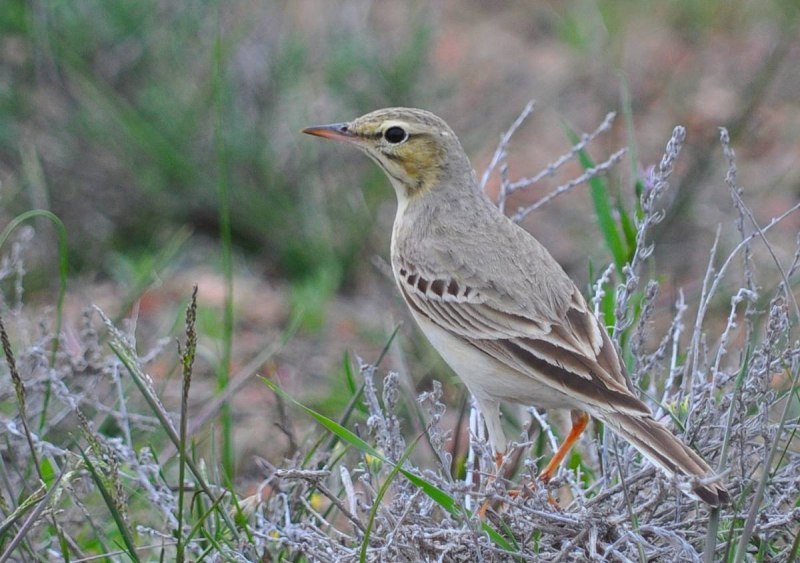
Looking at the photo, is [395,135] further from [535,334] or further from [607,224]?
[535,334]

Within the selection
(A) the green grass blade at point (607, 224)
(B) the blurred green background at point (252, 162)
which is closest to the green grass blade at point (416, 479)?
(A) the green grass blade at point (607, 224)

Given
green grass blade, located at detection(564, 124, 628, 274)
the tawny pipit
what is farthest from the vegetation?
the tawny pipit

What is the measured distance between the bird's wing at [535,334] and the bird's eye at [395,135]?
1.71 feet

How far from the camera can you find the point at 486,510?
3.45m

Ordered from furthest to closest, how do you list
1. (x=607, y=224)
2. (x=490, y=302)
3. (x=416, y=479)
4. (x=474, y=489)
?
(x=607, y=224), (x=490, y=302), (x=474, y=489), (x=416, y=479)

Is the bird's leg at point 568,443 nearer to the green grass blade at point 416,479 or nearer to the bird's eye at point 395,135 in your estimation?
the green grass blade at point 416,479

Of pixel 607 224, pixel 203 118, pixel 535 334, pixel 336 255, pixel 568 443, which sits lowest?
pixel 336 255

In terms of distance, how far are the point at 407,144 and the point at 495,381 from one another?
112 cm

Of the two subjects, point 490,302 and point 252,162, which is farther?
point 252,162

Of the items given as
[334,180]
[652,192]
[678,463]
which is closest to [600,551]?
[678,463]

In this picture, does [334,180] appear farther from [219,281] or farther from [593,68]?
[593,68]

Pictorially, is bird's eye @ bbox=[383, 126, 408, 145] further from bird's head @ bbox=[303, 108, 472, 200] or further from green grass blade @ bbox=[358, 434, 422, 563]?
green grass blade @ bbox=[358, 434, 422, 563]

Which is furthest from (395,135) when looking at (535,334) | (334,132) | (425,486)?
(425,486)

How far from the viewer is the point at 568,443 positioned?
3859 millimetres
